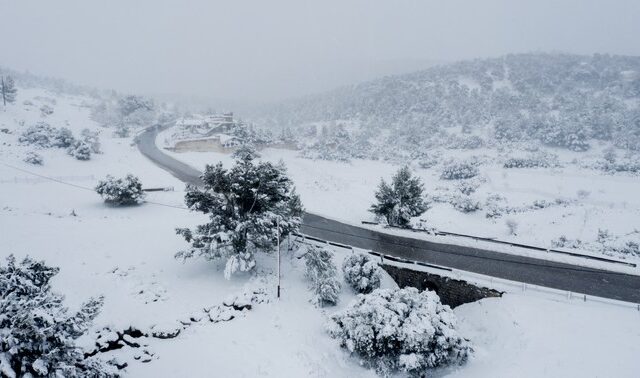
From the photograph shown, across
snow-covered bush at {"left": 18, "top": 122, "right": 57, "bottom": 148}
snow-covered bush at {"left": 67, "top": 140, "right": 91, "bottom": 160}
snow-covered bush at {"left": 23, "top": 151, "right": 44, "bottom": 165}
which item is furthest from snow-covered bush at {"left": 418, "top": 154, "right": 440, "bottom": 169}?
snow-covered bush at {"left": 18, "top": 122, "right": 57, "bottom": 148}

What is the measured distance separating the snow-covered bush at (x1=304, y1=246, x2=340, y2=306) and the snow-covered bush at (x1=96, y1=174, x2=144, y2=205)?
20.7m

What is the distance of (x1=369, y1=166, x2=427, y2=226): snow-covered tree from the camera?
3130 centimetres

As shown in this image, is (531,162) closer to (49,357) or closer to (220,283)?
(220,283)

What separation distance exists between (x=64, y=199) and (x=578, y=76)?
127 m

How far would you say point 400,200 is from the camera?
31.6 metres

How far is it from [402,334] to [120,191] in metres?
29.1

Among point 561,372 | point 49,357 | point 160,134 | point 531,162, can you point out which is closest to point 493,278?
point 561,372

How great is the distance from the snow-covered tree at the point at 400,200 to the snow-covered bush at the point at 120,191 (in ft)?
74.8

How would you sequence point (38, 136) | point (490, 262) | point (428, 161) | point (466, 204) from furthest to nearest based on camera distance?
point (428, 161) → point (38, 136) → point (466, 204) → point (490, 262)

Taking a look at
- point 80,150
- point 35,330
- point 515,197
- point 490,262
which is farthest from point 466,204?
point 80,150

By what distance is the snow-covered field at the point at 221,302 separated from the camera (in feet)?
53.7

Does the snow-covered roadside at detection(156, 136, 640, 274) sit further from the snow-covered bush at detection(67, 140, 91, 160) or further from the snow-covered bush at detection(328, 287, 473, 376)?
the snow-covered bush at detection(67, 140, 91, 160)

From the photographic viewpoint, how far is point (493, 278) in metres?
21.0

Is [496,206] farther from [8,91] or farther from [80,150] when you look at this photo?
[8,91]
